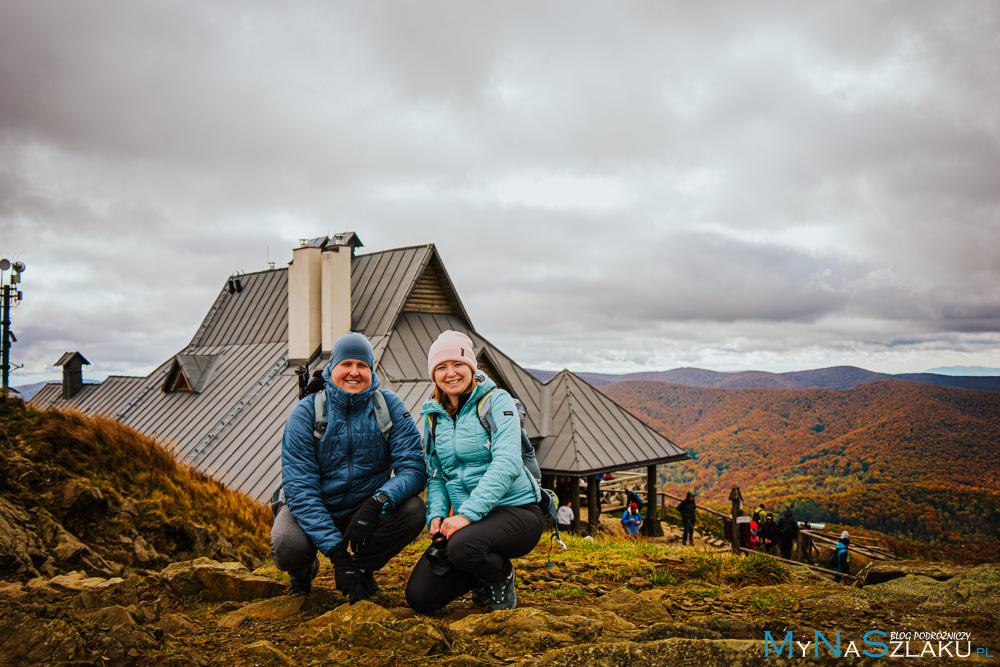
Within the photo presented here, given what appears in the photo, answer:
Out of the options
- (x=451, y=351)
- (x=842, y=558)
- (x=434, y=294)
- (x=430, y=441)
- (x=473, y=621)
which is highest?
(x=434, y=294)

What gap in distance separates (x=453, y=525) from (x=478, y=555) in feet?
0.74

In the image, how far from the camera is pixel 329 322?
1484cm

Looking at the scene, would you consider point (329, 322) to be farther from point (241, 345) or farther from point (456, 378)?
point (456, 378)

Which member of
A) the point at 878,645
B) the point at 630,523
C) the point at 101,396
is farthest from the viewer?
the point at 101,396

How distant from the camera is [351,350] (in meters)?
3.72

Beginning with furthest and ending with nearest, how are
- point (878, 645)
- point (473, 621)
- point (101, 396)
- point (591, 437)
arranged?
point (101, 396) < point (591, 437) < point (473, 621) < point (878, 645)

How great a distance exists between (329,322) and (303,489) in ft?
38.2

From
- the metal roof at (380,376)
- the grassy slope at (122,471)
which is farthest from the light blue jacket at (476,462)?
the metal roof at (380,376)

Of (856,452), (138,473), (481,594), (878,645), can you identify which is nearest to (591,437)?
(138,473)

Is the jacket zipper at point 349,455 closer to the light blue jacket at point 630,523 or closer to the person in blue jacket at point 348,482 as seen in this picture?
the person in blue jacket at point 348,482

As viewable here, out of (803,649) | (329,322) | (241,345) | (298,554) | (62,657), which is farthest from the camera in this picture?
(241,345)

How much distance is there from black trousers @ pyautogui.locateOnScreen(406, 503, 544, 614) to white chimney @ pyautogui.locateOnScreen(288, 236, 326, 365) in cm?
1202

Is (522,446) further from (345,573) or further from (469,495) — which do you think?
(345,573)

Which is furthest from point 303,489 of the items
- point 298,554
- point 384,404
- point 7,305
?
point 7,305
